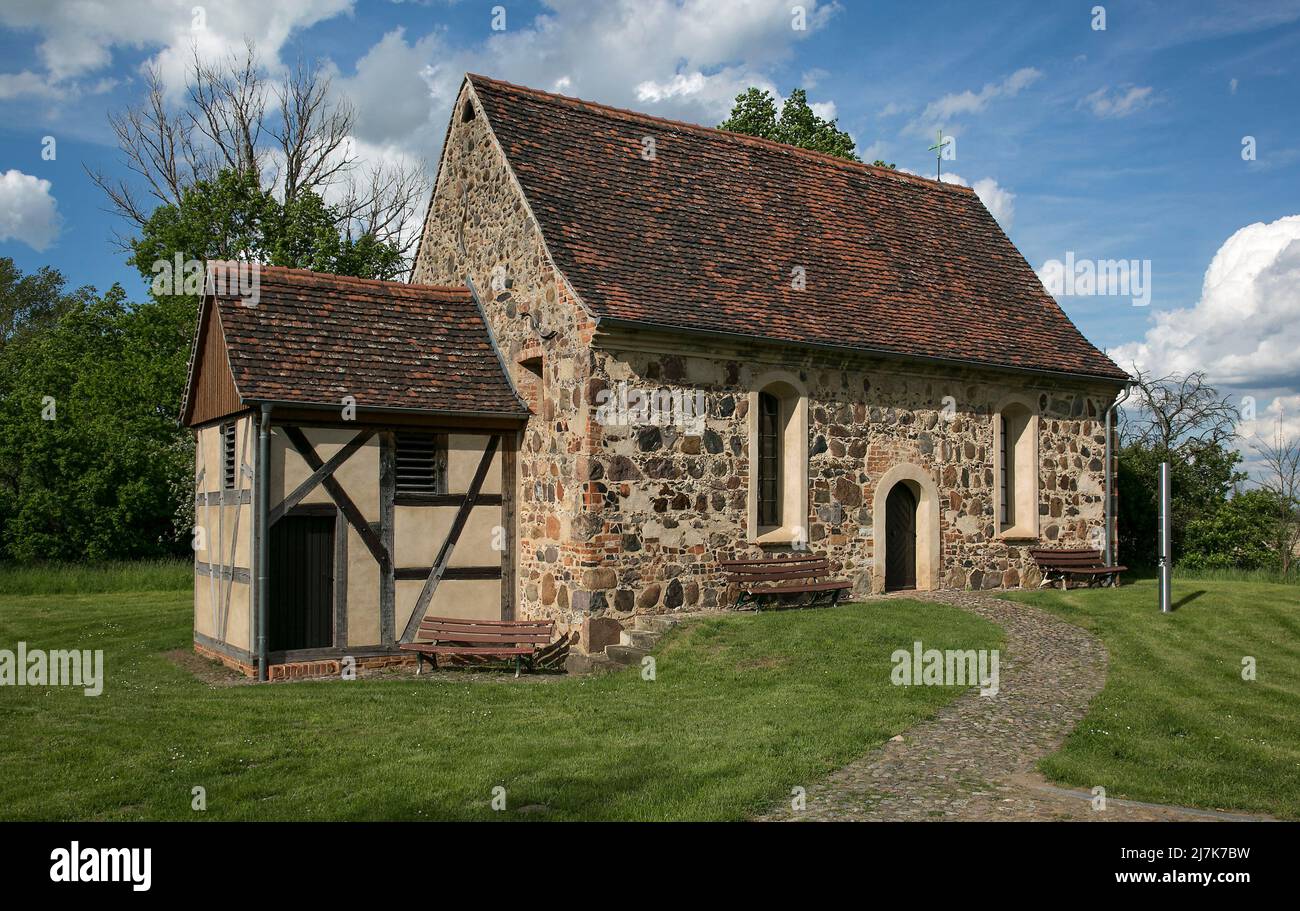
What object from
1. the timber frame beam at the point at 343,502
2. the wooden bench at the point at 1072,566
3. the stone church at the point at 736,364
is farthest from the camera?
the wooden bench at the point at 1072,566

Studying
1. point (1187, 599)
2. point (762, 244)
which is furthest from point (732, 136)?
point (1187, 599)

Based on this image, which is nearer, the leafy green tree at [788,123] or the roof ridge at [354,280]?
the roof ridge at [354,280]

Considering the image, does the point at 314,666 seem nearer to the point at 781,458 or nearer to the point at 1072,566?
the point at 781,458

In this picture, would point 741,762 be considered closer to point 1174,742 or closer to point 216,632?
point 1174,742

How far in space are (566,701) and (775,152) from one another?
40.7 ft

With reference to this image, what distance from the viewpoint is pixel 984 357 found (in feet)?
56.9

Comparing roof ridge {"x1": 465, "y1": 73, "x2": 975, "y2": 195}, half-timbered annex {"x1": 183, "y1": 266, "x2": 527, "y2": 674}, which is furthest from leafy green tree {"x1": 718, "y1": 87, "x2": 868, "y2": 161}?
half-timbered annex {"x1": 183, "y1": 266, "x2": 527, "y2": 674}

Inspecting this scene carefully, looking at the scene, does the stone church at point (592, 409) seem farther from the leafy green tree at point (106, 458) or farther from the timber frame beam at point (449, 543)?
the leafy green tree at point (106, 458)

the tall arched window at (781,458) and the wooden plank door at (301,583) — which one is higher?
the tall arched window at (781,458)

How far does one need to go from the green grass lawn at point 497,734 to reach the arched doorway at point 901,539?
2781 mm

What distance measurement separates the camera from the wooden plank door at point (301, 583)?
520 inches

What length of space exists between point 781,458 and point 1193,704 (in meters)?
6.99

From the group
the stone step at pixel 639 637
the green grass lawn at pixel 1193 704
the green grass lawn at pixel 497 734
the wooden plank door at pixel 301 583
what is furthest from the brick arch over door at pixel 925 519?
the wooden plank door at pixel 301 583
